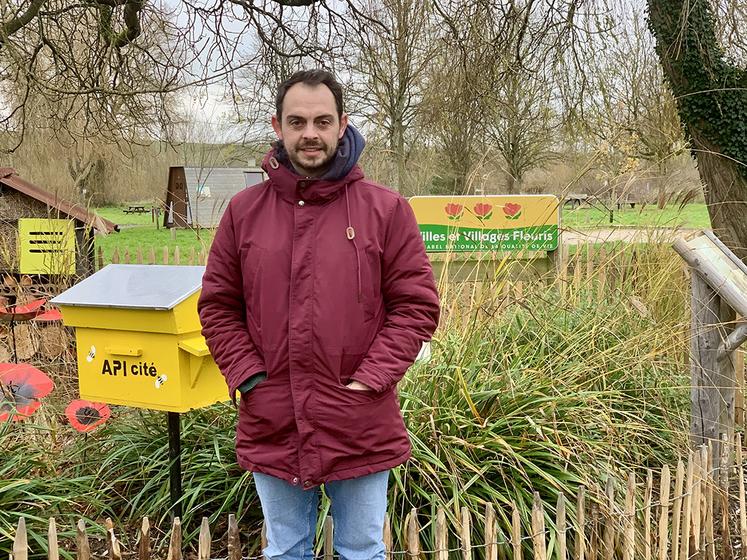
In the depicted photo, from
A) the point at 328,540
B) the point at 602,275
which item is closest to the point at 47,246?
the point at 602,275

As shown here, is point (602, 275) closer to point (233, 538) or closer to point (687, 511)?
point (687, 511)

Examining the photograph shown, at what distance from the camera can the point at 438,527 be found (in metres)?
2.22

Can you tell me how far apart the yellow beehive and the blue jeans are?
75cm

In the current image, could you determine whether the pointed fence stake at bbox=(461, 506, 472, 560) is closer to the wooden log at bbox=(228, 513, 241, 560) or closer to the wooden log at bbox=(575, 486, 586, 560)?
the wooden log at bbox=(575, 486, 586, 560)

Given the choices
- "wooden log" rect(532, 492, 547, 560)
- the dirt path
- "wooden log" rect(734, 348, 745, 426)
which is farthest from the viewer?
the dirt path

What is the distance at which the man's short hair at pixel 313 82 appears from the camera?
1.89 m

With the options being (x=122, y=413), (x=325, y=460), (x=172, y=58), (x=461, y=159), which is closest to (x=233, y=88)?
(x=172, y=58)

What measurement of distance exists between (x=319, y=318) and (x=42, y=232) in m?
5.73

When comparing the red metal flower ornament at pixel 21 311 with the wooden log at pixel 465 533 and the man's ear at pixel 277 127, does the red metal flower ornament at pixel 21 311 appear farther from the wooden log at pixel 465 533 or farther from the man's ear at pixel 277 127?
the wooden log at pixel 465 533

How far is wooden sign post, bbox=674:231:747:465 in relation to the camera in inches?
121

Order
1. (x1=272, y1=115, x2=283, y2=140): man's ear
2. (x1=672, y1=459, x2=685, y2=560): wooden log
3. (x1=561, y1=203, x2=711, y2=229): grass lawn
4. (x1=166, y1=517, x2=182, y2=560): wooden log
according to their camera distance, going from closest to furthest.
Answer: (x1=272, y1=115, x2=283, y2=140): man's ear → (x1=166, y1=517, x2=182, y2=560): wooden log → (x1=672, y1=459, x2=685, y2=560): wooden log → (x1=561, y1=203, x2=711, y2=229): grass lawn

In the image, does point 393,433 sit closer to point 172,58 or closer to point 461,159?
point 172,58

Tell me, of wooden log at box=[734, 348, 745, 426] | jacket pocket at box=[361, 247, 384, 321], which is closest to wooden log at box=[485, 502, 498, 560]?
jacket pocket at box=[361, 247, 384, 321]

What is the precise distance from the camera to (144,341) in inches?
104
